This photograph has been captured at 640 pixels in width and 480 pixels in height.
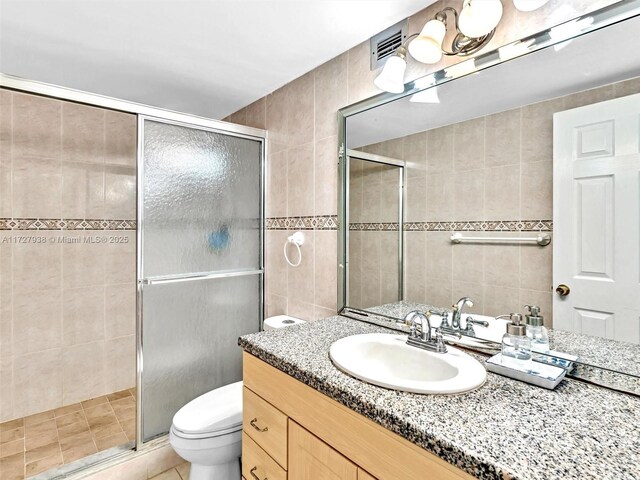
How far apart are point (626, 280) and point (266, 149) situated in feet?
6.36

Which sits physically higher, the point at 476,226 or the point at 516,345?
the point at 476,226

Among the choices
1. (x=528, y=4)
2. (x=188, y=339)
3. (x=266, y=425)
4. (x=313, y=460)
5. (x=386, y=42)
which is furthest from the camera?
(x=188, y=339)

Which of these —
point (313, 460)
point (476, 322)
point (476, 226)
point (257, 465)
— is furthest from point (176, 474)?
point (476, 226)

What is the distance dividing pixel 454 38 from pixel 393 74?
25 centimetres

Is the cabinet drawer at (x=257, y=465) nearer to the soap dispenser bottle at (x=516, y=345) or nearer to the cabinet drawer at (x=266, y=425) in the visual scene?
the cabinet drawer at (x=266, y=425)

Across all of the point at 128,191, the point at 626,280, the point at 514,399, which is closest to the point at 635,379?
the point at 626,280

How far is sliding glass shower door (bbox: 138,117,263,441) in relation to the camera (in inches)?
70.4

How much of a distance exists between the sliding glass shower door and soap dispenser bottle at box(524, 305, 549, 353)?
158cm

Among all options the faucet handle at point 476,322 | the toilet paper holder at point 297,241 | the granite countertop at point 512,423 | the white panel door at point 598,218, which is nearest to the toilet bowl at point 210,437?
the granite countertop at point 512,423

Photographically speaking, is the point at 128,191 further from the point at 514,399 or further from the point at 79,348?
the point at 514,399

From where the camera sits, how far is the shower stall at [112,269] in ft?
5.90

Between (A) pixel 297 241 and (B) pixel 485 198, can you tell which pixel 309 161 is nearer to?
(A) pixel 297 241

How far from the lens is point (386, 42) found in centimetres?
154

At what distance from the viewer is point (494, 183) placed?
1.20 meters
